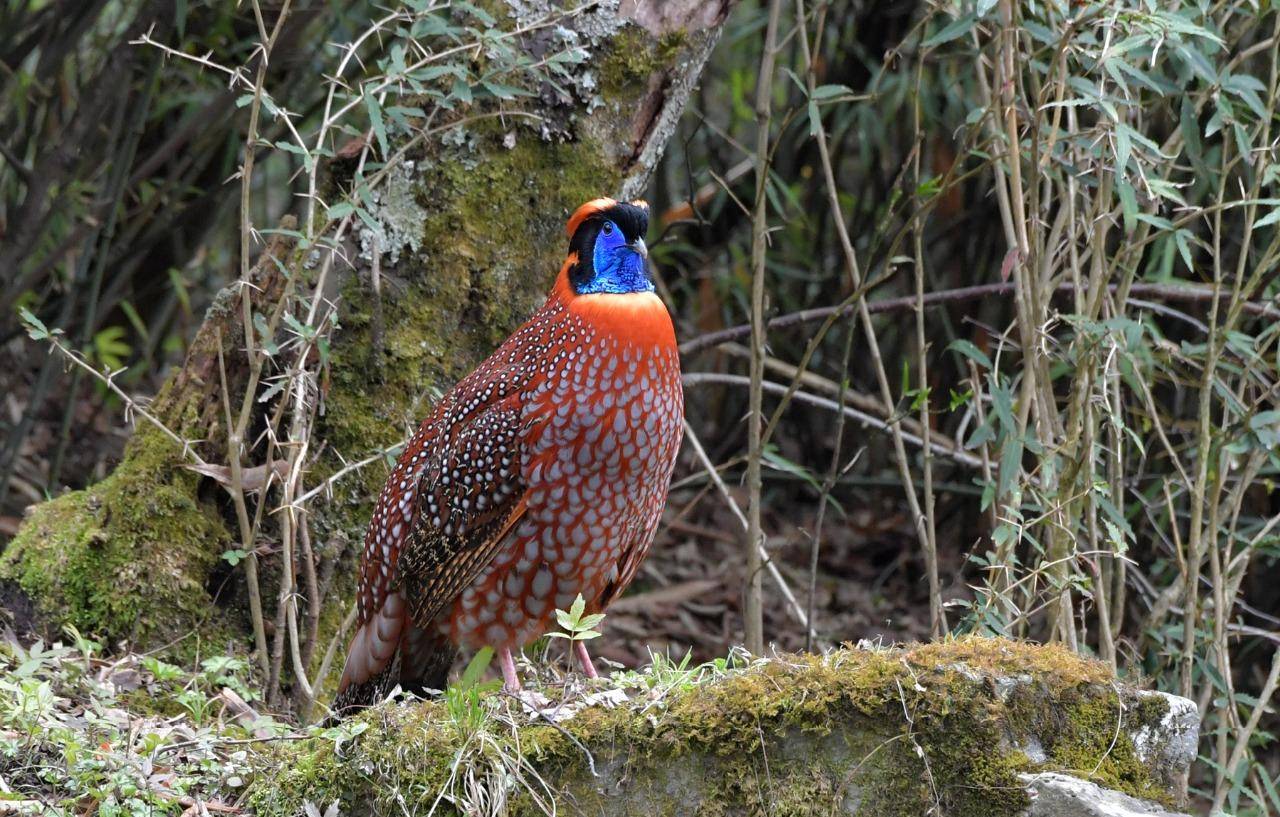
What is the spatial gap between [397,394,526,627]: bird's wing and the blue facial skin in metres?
0.42

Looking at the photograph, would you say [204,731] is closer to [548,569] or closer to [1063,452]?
[548,569]

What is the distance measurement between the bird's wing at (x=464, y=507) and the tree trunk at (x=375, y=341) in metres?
0.55

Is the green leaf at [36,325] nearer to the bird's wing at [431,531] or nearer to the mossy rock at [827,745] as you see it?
the bird's wing at [431,531]

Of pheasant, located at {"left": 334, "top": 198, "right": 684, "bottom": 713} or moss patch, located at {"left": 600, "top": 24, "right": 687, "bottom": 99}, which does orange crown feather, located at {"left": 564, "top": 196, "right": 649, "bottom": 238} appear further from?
moss patch, located at {"left": 600, "top": 24, "right": 687, "bottom": 99}

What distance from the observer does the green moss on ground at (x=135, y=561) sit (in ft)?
15.3

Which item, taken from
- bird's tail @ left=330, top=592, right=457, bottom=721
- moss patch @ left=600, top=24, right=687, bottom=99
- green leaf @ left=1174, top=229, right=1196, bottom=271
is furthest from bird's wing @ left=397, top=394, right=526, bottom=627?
green leaf @ left=1174, top=229, right=1196, bottom=271

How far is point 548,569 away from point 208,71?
15.6 ft

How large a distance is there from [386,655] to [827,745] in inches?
70.4

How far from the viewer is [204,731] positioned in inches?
148

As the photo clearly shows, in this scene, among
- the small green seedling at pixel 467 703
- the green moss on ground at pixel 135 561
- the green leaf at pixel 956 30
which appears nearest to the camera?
the small green seedling at pixel 467 703

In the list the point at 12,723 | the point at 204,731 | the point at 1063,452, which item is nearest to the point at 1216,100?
the point at 1063,452

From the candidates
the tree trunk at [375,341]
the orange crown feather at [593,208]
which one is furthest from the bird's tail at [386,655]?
the orange crown feather at [593,208]

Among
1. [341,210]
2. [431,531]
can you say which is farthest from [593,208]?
[431,531]

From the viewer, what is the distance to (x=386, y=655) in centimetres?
435
